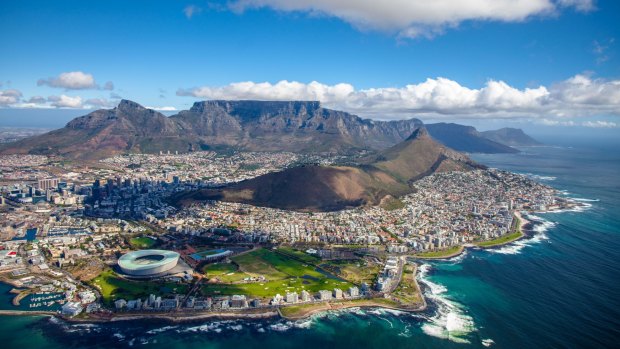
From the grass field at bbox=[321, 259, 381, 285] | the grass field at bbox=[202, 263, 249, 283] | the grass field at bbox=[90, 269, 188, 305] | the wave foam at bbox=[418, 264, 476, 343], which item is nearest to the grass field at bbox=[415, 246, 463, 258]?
the grass field at bbox=[321, 259, 381, 285]

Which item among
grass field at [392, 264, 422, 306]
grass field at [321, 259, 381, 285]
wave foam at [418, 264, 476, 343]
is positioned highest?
grass field at [321, 259, 381, 285]

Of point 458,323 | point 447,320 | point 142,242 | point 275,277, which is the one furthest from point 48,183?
point 458,323

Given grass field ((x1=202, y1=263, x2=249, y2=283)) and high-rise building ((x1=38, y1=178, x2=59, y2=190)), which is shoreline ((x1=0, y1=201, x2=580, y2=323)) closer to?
grass field ((x1=202, y1=263, x2=249, y2=283))

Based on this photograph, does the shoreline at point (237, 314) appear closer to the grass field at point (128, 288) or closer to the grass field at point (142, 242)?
the grass field at point (128, 288)

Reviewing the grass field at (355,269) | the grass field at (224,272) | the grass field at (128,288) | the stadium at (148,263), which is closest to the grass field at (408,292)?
the grass field at (355,269)

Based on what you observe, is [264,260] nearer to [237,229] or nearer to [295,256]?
[295,256]
